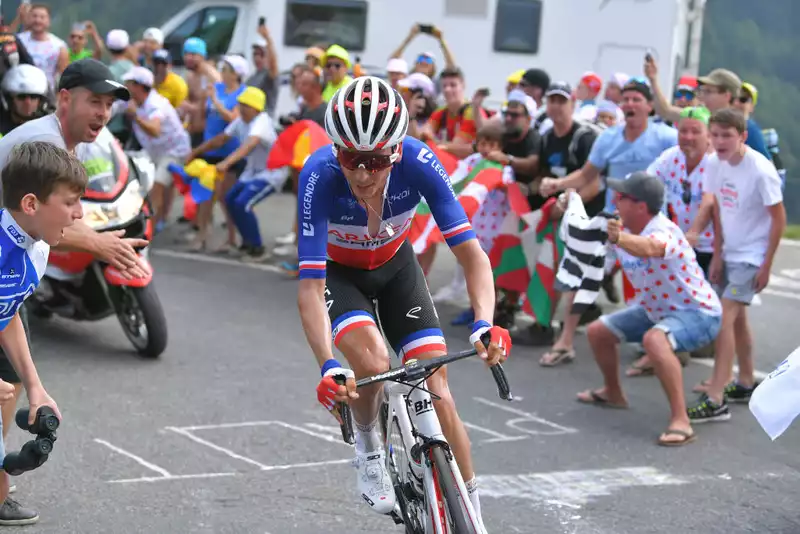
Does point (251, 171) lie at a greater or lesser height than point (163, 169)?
greater

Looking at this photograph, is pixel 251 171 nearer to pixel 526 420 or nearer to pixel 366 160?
pixel 526 420

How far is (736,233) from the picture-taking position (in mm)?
8586

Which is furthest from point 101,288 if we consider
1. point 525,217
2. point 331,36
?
point 331,36

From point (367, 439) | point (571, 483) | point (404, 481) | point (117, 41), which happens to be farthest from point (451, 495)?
point (117, 41)

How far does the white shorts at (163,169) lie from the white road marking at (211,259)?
2.53 feet

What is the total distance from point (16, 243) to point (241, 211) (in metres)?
8.80

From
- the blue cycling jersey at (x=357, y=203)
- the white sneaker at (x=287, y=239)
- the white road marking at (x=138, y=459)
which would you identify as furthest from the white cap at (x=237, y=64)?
the blue cycling jersey at (x=357, y=203)

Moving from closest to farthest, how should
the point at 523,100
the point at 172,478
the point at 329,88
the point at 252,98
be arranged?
the point at 172,478 < the point at 523,100 < the point at 252,98 < the point at 329,88

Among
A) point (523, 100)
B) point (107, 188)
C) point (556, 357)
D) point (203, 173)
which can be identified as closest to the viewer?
point (107, 188)

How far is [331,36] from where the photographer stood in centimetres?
1853

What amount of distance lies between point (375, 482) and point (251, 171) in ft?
27.8

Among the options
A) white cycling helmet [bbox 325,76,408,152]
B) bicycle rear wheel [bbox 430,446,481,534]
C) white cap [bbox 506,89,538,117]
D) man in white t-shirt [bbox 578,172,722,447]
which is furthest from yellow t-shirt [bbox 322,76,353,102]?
bicycle rear wheel [bbox 430,446,481,534]

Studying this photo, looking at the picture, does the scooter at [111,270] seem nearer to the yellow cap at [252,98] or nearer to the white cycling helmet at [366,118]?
the white cycling helmet at [366,118]

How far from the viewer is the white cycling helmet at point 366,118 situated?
479cm
